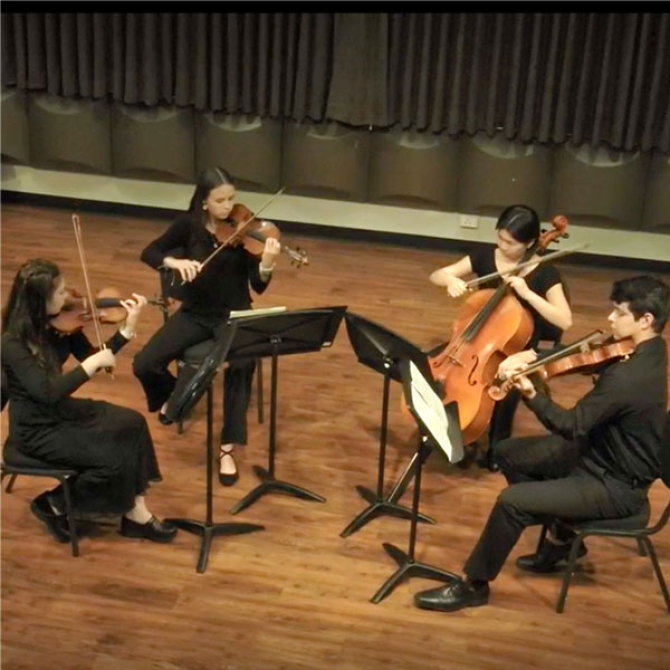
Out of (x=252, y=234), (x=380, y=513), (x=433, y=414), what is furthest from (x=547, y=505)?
(x=252, y=234)

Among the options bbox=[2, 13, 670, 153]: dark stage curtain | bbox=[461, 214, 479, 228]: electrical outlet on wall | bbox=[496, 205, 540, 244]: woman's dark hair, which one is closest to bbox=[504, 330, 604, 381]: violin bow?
bbox=[496, 205, 540, 244]: woman's dark hair

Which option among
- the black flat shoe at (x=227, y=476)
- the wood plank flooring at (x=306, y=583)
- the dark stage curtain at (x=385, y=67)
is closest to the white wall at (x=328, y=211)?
the dark stage curtain at (x=385, y=67)

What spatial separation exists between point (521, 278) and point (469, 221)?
8.21 feet

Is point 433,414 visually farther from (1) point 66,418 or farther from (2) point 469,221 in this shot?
(2) point 469,221

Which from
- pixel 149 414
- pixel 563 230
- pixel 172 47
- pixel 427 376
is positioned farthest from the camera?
pixel 172 47

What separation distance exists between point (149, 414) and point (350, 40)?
260cm

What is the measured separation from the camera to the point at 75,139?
6.98 metres

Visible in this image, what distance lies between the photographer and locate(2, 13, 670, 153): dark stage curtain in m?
6.07

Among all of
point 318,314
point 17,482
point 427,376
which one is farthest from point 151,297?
point 427,376

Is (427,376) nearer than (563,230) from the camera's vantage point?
Yes

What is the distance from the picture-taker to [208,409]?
387 cm

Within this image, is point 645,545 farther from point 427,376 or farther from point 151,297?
point 151,297

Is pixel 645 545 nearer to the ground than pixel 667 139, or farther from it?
nearer to the ground

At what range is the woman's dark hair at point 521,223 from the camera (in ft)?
14.0
